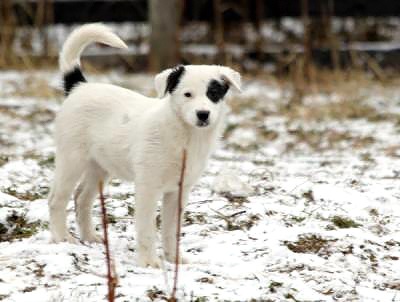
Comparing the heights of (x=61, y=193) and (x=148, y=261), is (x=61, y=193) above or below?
above

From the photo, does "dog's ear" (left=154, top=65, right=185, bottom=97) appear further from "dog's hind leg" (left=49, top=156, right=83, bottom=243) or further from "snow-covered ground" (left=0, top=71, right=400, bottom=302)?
"snow-covered ground" (left=0, top=71, right=400, bottom=302)

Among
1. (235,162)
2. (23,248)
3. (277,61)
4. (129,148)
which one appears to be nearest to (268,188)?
(235,162)

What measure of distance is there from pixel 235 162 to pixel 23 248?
2795 mm

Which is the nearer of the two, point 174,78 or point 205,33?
point 174,78

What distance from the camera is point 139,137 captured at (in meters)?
3.90

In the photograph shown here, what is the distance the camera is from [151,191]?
3.81 metres

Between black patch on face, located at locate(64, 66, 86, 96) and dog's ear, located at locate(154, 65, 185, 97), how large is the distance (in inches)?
26.0

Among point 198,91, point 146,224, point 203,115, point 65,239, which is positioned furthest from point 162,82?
point 65,239

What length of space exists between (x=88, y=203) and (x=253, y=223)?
0.92m

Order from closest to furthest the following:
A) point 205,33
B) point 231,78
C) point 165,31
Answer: point 231,78 → point 165,31 → point 205,33

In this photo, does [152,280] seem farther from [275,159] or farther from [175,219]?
[275,159]

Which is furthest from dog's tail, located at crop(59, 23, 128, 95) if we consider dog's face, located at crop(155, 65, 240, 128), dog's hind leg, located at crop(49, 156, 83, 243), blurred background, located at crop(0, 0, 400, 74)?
blurred background, located at crop(0, 0, 400, 74)

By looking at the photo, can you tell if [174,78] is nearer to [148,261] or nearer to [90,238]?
[148,261]

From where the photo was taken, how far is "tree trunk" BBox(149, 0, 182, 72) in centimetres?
1011
